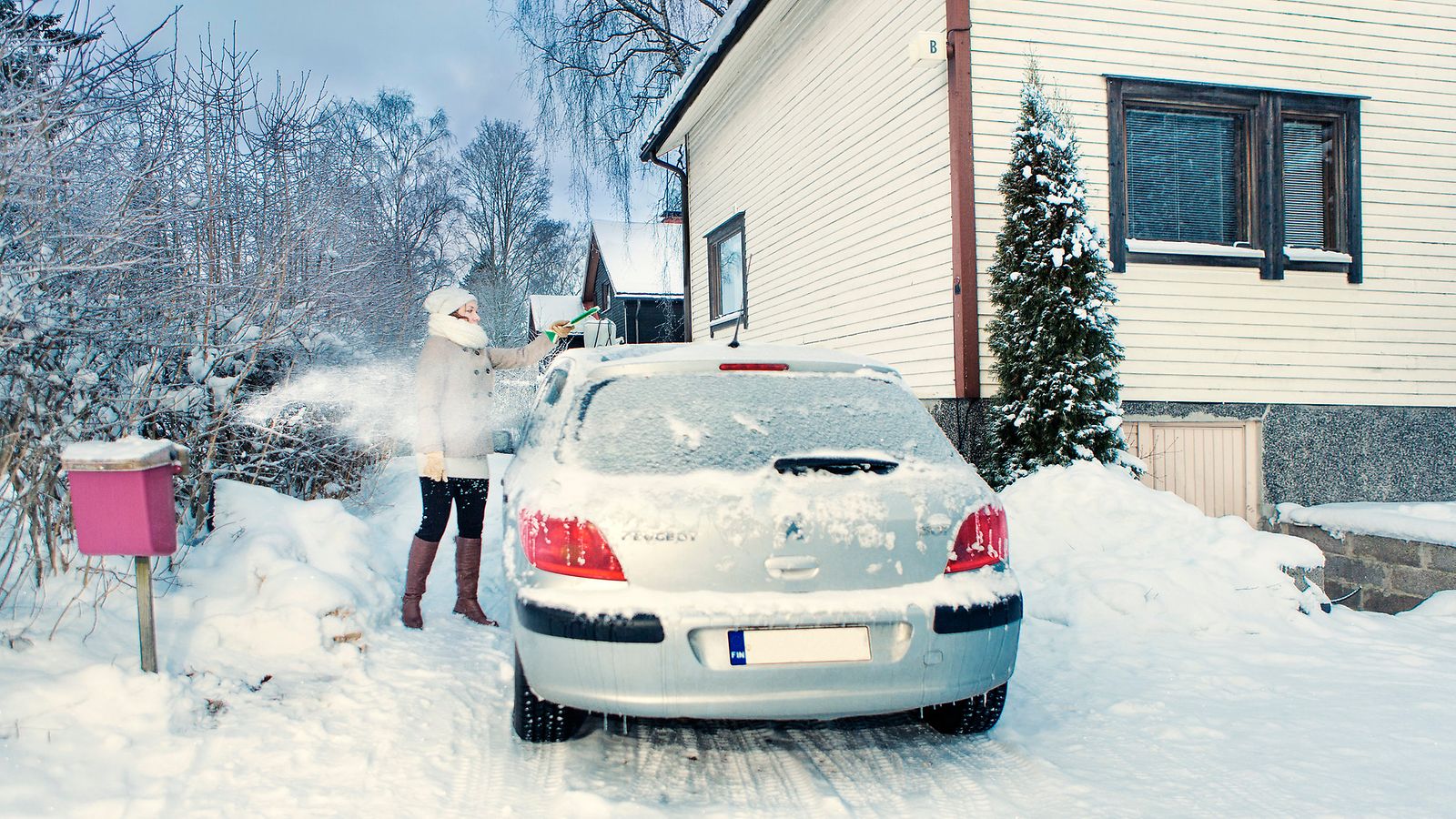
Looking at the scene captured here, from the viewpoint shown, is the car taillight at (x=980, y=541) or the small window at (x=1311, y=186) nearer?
the car taillight at (x=980, y=541)

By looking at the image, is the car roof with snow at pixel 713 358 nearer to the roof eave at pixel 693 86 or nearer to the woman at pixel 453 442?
the woman at pixel 453 442

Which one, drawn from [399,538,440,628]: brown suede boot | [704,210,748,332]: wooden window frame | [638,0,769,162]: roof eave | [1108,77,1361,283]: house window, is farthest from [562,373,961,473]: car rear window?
[704,210,748,332]: wooden window frame

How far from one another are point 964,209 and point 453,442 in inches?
183

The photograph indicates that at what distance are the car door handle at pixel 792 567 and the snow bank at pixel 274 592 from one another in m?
2.36

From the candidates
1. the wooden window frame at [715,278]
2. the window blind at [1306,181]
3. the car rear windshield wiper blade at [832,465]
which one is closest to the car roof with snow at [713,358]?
the car rear windshield wiper blade at [832,465]

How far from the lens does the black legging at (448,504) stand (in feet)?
16.1

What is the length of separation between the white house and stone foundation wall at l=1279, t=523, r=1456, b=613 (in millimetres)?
851

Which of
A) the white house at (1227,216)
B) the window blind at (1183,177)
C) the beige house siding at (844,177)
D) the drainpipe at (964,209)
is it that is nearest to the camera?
the drainpipe at (964,209)

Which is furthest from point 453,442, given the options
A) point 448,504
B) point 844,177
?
point 844,177

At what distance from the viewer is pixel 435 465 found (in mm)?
4840

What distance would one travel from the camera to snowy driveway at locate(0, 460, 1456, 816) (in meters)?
2.86

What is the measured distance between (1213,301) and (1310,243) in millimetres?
1297

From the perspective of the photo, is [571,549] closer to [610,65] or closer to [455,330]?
[455,330]

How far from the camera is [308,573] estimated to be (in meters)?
4.54
